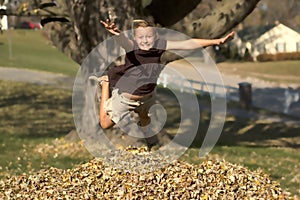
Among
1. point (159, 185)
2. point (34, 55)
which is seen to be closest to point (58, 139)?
point (159, 185)

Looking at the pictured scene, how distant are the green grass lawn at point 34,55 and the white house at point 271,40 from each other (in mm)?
23703

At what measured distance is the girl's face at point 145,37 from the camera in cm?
790

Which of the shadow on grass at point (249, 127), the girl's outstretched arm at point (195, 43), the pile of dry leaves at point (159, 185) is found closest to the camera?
the girl's outstretched arm at point (195, 43)

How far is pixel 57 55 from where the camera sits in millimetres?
69250

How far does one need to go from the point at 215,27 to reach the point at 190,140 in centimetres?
414

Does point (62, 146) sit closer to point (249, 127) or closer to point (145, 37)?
point (249, 127)

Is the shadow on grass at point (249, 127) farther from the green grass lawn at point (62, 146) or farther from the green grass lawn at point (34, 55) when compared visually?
the green grass lawn at point (34, 55)

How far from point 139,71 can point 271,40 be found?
67.3 metres

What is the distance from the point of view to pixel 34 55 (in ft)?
220

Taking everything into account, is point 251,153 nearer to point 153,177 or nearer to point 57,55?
Result: point 153,177

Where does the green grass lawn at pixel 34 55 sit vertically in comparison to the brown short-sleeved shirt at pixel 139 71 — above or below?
below

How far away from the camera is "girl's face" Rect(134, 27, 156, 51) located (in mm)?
7898

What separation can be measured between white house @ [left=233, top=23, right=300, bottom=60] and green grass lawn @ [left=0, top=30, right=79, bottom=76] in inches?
933

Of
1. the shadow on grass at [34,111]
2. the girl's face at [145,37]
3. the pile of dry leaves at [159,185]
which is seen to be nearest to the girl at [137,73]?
the girl's face at [145,37]
